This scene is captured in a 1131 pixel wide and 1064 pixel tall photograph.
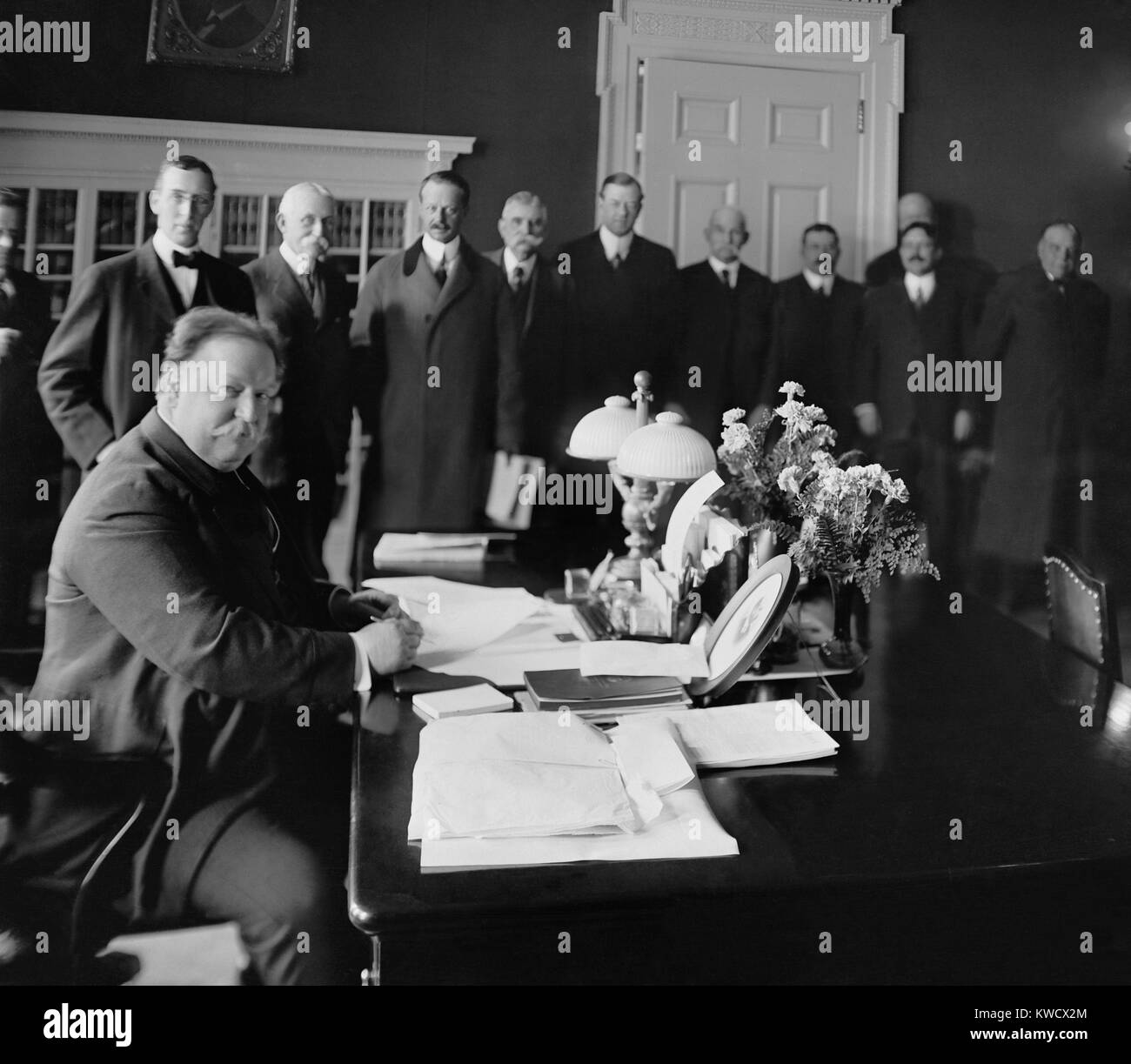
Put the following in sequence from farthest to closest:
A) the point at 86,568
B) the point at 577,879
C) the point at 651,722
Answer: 1. the point at 86,568
2. the point at 651,722
3. the point at 577,879

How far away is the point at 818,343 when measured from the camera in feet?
12.1

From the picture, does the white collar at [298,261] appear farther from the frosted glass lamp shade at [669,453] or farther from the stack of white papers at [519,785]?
the stack of white papers at [519,785]

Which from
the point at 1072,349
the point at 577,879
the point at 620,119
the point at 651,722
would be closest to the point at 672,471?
the point at 651,722

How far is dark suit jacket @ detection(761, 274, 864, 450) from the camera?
3.66 meters

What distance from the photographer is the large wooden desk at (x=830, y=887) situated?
1.15 meters

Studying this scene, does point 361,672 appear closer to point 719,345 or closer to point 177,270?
point 177,270

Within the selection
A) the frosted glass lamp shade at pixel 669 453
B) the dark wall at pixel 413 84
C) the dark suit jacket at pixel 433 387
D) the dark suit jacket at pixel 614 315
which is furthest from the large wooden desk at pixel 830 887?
the dark wall at pixel 413 84

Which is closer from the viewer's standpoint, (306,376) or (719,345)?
(306,376)

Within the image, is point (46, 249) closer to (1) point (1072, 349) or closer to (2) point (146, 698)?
(2) point (146, 698)

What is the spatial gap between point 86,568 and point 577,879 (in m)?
1.28

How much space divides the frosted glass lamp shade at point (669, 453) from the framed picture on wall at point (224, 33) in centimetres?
195

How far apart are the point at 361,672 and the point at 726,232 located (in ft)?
7.72

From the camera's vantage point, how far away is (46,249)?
326 cm

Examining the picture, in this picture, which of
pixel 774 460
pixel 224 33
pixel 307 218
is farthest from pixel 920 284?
pixel 224 33
